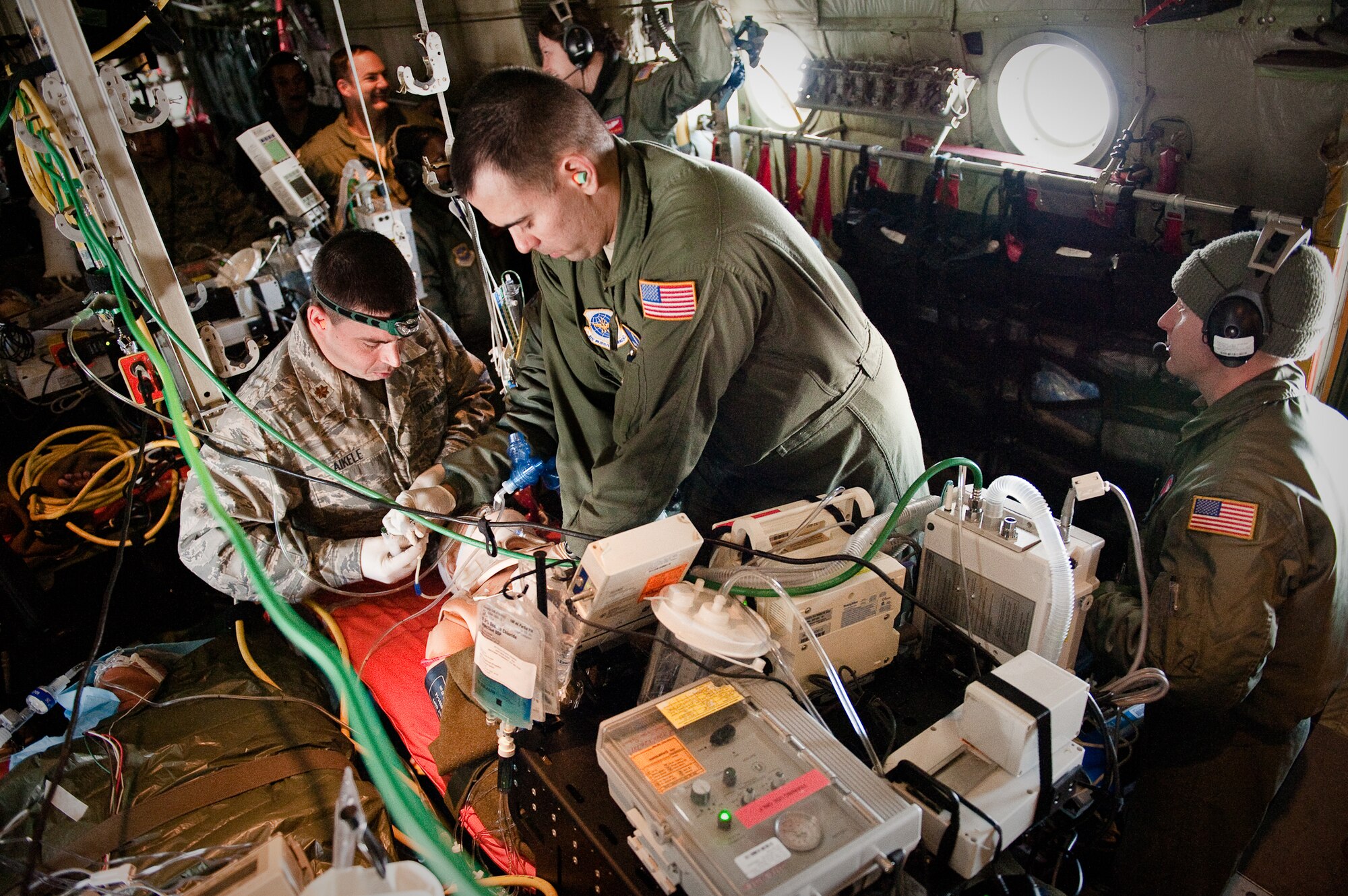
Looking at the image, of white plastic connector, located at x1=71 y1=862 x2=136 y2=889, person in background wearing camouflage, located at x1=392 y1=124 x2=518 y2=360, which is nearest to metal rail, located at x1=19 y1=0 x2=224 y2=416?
white plastic connector, located at x1=71 y1=862 x2=136 y2=889

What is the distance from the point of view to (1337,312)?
2.96 metres

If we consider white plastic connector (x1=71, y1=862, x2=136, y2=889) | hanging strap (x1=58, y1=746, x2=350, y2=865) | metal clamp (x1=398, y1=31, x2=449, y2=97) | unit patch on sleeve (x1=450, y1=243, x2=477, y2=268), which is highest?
metal clamp (x1=398, y1=31, x2=449, y2=97)

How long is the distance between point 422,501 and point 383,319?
1.80 feet

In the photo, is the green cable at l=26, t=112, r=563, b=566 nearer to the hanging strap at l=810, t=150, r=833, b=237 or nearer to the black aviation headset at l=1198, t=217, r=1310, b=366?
the black aviation headset at l=1198, t=217, r=1310, b=366

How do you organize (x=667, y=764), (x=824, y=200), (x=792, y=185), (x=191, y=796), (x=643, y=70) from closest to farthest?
(x=667, y=764), (x=191, y=796), (x=643, y=70), (x=824, y=200), (x=792, y=185)

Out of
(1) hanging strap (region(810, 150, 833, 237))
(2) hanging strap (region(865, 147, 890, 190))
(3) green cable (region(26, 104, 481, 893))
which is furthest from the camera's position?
(1) hanging strap (region(810, 150, 833, 237))

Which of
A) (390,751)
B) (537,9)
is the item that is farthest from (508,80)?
(537,9)

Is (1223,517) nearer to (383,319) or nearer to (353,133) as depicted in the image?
(383,319)

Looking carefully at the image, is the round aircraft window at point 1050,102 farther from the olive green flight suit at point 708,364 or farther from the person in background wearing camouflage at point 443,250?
the person in background wearing camouflage at point 443,250

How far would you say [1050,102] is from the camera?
4297 mm

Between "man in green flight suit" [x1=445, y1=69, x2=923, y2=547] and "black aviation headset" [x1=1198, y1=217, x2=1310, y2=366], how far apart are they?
2.57 ft

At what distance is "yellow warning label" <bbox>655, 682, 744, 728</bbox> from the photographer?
1283mm

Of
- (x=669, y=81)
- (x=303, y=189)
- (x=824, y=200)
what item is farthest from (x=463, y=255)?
(x=824, y=200)

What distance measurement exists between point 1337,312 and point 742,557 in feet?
9.07
